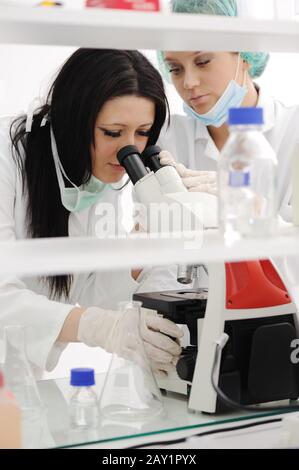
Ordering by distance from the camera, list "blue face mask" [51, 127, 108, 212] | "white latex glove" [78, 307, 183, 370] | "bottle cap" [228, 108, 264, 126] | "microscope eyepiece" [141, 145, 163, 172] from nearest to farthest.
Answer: "bottle cap" [228, 108, 264, 126]
"white latex glove" [78, 307, 183, 370]
"microscope eyepiece" [141, 145, 163, 172]
"blue face mask" [51, 127, 108, 212]

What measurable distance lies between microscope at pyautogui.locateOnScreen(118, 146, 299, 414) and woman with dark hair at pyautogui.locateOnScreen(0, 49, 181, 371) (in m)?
0.44

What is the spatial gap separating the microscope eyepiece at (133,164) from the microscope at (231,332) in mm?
63

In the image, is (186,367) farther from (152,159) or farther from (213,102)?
(213,102)

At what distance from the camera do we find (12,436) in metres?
1.23

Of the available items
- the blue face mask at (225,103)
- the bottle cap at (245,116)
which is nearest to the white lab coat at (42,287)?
the blue face mask at (225,103)

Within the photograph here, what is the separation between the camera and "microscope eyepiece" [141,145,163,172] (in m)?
1.73

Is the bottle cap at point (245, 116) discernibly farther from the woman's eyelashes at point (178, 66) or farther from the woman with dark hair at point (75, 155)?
the woman's eyelashes at point (178, 66)

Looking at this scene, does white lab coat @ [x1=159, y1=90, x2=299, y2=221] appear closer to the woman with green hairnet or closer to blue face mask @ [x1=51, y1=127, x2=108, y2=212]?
the woman with green hairnet

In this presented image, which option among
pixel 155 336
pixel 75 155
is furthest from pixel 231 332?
pixel 75 155

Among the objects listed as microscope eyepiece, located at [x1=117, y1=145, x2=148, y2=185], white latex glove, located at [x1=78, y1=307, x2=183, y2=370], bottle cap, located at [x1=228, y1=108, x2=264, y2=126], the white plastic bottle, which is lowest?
white latex glove, located at [x1=78, y1=307, x2=183, y2=370]

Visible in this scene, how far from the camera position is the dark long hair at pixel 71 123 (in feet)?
6.58

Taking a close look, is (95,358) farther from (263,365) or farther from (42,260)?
(42,260)

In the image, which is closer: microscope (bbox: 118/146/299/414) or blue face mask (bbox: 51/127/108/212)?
microscope (bbox: 118/146/299/414)

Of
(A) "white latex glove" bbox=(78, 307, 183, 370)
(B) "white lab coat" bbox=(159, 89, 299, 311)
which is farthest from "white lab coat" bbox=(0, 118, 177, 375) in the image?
(B) "white lab coat" bbox=(159, 89, 299, 311)
